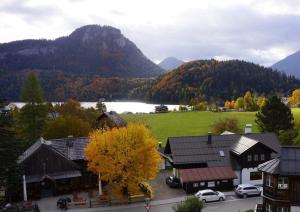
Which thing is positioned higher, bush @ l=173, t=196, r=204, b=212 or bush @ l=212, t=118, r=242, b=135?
bush @ l=212, t=118, r=242, b=135

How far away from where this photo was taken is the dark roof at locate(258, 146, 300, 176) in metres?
36.9

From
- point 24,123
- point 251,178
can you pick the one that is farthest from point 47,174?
point 251,178

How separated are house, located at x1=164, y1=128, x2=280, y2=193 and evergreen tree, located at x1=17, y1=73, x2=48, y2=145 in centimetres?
2634

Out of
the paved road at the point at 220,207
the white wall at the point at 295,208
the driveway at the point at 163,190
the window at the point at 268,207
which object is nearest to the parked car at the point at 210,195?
the paved road at the point at 220,207

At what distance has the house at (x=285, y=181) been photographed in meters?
36.9

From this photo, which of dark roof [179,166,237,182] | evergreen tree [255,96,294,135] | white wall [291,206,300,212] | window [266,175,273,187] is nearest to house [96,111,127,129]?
evergreen tree [255,96,294,135]

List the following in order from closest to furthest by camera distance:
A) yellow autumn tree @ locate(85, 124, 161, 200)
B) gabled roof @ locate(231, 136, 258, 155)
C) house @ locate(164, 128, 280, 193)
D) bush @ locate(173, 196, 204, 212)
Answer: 1. bush @ locate(173, 196, 204, 212)
2. yellow autumn tree @ locate(85, 124, 161, 200)
3. house @ locate(164, 128, 280, 193)
4. gabled roof @ locate(231, 136, 258, 155)

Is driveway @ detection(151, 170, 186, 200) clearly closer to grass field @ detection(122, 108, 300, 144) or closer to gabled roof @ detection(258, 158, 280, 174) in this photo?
gabled roof @ detection(258, 158, 280, 174)

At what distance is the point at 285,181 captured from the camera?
122ft

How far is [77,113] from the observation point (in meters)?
103

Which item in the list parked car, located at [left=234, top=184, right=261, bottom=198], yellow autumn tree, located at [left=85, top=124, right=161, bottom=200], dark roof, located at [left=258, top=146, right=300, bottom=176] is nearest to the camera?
dark roof, located at [left=258, top=146, right=300, bottom=176]

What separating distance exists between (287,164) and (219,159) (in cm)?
1696

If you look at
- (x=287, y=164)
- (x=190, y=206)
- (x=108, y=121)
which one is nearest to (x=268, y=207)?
(x=287, y=164)

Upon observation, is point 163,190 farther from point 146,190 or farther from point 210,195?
point 210,195
